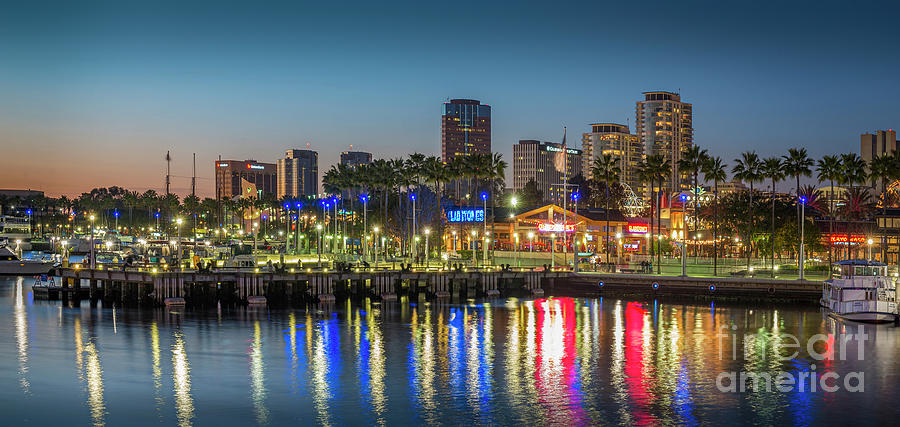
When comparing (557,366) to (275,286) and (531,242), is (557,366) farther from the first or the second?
(531,242)

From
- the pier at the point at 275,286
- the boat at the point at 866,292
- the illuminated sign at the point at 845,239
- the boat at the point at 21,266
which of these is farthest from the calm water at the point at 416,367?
the boat at the point at 21,266

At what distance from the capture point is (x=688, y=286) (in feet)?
321

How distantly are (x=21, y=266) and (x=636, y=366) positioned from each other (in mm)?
108996

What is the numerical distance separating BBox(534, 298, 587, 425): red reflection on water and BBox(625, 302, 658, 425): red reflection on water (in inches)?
122

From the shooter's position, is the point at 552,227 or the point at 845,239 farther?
the point at 552,227

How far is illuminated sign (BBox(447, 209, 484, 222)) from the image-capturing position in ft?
454

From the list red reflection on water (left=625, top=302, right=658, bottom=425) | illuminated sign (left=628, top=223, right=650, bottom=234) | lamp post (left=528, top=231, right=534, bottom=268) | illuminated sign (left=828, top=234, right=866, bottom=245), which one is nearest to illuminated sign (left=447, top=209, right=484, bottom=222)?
lamp post (left=528, top=231, right=534, bottom=268)

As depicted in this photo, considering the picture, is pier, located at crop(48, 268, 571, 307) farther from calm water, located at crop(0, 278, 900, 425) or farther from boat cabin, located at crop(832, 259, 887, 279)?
boat cabin, located at crop(832, 259, 887, 279)

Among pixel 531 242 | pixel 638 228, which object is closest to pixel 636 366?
pixel 638 228

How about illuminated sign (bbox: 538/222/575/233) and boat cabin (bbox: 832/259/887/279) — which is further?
illuminated sign (bbox: 538/222/575/233)

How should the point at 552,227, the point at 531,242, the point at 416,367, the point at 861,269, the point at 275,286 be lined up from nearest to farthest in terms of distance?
the point at 416,367 → the point at 861,269 → the point at 275,286 → the point at 552,227 → the point at 531,242

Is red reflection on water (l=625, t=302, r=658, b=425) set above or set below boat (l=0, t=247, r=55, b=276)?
below

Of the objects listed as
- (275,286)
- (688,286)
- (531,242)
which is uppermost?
(531,242)

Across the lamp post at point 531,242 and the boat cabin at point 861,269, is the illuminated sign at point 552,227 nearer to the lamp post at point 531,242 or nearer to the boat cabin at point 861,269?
the lamp post at point 531,242
